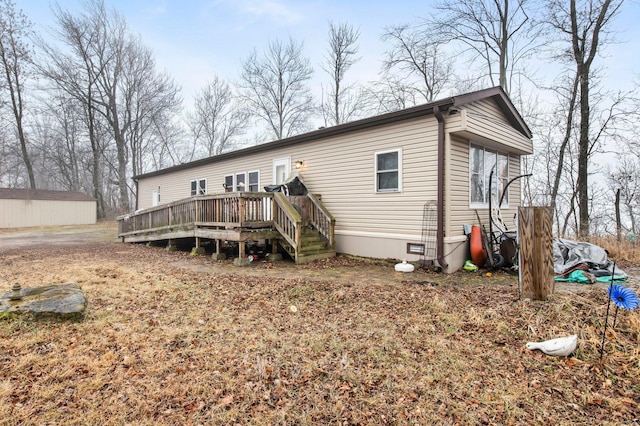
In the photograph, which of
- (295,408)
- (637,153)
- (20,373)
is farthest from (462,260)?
(637,153)

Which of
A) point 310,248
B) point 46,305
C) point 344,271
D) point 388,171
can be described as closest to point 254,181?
point 310,248

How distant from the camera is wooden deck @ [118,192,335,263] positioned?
784 cm

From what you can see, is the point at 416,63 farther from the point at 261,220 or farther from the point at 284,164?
the point at 261,220

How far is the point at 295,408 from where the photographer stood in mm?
2410

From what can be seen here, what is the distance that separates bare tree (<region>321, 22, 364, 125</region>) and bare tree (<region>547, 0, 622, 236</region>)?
1066 centimetres

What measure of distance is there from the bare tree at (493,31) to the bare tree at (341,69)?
661cm

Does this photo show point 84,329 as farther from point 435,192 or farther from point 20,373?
point 435,192

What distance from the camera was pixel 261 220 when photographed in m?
8.18

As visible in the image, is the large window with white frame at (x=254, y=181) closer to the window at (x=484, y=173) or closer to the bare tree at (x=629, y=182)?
A: the window at (x=484, y=173)

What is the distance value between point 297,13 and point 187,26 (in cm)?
545

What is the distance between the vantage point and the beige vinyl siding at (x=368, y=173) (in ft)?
24.1

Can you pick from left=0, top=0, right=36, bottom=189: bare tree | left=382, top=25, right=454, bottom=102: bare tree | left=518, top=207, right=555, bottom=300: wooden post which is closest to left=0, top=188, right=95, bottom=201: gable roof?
left=0, top=0, right=36, bottom=189: bare tree

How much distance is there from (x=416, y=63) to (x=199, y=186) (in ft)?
43.6

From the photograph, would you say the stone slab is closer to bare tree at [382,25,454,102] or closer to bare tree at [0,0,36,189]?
bare tree at [382,25,454,102]
